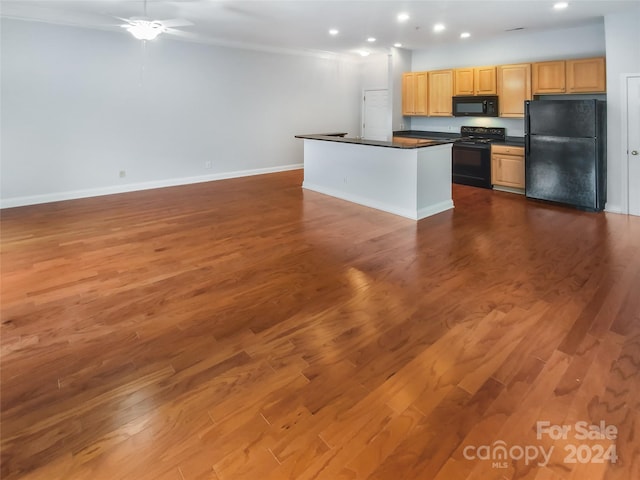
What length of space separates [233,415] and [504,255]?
3.14 m

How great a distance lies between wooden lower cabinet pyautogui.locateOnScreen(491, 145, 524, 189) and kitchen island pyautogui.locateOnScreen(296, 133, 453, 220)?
153 cm

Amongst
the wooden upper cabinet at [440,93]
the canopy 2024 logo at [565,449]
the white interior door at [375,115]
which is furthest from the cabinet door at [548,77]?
the canopy 2024 logo at [565,449]

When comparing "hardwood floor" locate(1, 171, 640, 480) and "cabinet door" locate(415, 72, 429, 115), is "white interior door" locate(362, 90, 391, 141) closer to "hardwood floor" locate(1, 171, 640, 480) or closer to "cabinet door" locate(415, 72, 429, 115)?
"cabinet door" locate(415, 72, 429, 115)

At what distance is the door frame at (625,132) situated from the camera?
5203mm

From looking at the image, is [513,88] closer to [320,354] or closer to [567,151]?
[567,151]

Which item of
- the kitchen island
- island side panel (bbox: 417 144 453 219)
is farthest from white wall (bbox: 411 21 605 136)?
the kitchen island

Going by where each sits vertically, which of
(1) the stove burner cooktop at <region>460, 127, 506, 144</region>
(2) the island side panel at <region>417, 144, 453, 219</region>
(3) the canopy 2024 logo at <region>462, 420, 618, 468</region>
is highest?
(1) the stove burner cooktop at <region>460, 127, 506, 144</region>

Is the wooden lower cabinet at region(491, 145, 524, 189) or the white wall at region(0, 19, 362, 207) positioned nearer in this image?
the white wall at region(0, 19, 362, 207)

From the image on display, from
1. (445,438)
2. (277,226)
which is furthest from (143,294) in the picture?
(445,438)

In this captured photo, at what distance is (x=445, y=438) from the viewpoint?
1.79 meters

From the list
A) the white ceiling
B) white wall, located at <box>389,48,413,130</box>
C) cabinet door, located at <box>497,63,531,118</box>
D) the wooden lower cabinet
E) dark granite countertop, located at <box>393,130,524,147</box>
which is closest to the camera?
the white ceiling

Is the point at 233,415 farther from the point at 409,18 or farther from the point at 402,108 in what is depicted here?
the point at 402,108

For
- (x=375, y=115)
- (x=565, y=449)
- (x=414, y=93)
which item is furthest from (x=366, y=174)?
(x=375, y=115)

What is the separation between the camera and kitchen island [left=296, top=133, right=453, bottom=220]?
212 inches
